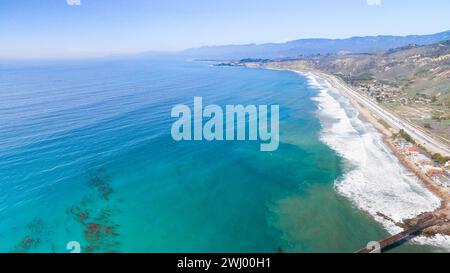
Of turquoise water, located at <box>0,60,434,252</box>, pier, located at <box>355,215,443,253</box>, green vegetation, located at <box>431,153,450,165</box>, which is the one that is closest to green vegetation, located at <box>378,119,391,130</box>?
turquoise water, located at <box>0,60,434,252</box>

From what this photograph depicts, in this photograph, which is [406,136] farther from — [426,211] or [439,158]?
[426,211]

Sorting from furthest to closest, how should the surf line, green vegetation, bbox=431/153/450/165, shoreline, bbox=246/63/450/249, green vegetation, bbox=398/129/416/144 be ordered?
1. the surf line
2. green vegetation, bbox=398/129/416/144
3. green vegetation, bbox=431/153/450/165
4. shoreline, bbox=246/63/450/249

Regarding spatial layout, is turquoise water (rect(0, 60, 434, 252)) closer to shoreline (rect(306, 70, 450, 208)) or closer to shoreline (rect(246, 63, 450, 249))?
shoreline (rect(246, 63, 450, 249))

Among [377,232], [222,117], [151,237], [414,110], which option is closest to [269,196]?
[377,232]

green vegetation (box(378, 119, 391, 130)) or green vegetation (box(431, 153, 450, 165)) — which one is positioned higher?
green vegetation (box(378, 119, 391, 130))

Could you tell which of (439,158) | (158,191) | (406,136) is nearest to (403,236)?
(439,158)
